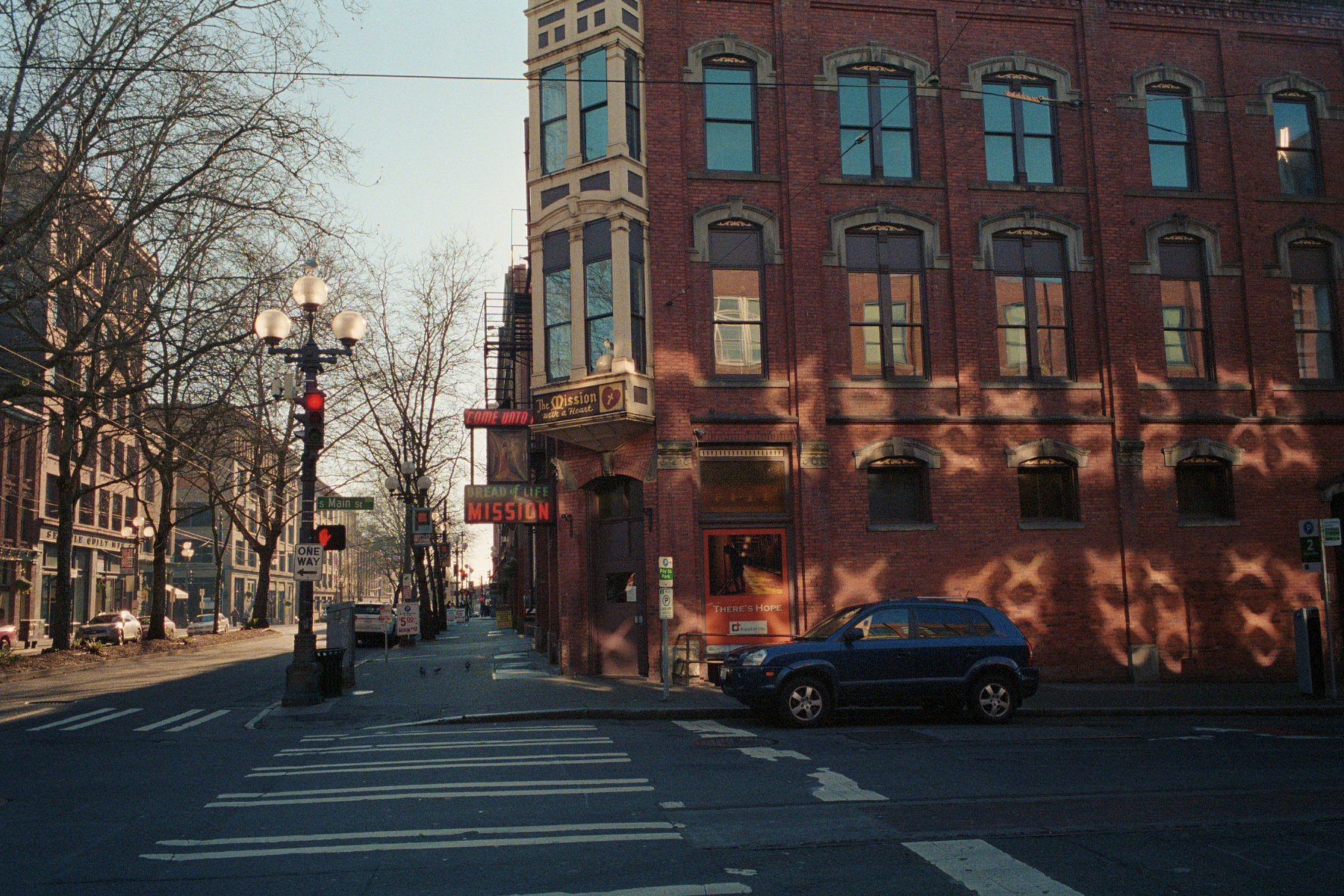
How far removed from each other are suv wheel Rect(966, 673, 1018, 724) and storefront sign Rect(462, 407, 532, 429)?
12.6 m

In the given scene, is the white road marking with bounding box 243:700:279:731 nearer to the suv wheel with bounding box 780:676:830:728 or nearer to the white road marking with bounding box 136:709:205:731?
the white road marking with bounding box 136:709:205:731

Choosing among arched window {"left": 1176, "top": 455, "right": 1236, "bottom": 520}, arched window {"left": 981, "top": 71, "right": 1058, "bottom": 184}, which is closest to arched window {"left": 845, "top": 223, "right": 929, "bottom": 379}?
arched window {"left": 981, "top": 71, "right": 1058, "bottom": 184}

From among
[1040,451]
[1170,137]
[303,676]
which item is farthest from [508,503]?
[1170,137]

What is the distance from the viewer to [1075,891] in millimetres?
5785

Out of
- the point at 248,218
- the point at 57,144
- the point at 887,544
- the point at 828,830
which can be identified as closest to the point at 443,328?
the point at 248,218

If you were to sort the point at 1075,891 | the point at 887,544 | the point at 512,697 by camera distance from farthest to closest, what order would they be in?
the point at 887,544 < the point at 512,697 < the point at 1075,891

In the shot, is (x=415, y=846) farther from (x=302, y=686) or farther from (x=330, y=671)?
(x=330, y=671)

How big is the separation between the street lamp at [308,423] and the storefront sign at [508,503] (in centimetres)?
524

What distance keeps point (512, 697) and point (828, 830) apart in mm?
10157

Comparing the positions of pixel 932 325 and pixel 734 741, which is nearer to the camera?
pixel 734 741

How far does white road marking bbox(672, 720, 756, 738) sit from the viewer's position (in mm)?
12688

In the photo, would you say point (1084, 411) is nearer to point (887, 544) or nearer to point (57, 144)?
point (887, 544)

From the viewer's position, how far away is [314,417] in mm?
16391

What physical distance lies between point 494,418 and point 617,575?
18.6ft
